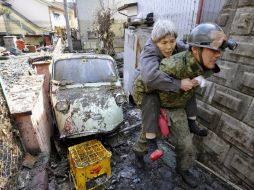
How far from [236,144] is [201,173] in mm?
860

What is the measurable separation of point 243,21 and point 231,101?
1080 millimetres

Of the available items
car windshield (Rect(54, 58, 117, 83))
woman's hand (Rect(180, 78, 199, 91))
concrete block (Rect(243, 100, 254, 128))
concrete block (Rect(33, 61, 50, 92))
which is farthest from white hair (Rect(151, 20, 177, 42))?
concrete block (Rect(33, 61, 50, 92))

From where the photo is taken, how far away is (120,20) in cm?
1967

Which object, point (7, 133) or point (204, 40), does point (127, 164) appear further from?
point (204, 40)

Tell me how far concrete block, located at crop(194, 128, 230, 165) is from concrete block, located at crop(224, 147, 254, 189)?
0.35 feet

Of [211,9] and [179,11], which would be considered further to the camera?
[179,11]

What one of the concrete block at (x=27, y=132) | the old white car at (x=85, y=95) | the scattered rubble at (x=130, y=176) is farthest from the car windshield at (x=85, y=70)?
the concrete block at (x=27, y=132)

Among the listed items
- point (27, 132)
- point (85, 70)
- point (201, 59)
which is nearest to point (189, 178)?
point (201, 59)

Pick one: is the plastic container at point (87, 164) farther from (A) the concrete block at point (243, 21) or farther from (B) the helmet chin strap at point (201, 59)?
(A) the concrete block at point (243, 21)

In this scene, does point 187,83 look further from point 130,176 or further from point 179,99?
point 130,176

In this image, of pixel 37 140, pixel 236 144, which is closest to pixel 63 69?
pixel 37 140

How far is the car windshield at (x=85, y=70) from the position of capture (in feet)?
15.3

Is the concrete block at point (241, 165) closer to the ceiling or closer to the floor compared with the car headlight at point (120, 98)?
closer to the floor

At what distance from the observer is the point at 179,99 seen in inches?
96.0
